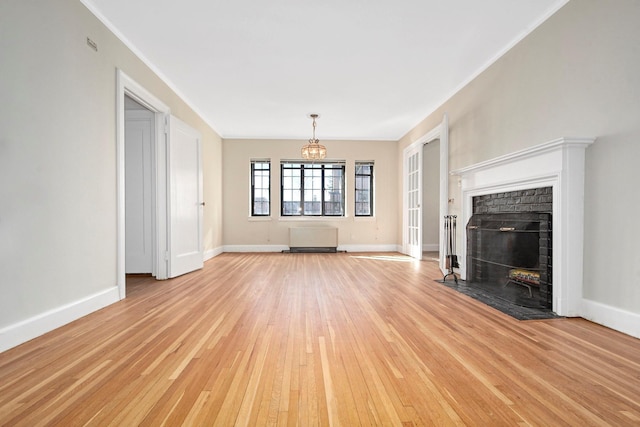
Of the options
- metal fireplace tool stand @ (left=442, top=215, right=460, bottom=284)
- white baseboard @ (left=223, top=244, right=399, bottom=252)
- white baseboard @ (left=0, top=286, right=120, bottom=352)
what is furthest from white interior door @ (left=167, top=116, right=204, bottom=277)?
metal fireplace tool stand @ (left=442, top=215, right=460, bottom=284)

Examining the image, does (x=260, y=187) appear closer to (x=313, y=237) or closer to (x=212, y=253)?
(x=313, y=237)

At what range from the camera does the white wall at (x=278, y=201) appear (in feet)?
26.3

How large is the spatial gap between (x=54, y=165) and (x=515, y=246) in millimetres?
4093

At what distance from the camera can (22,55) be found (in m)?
2.27

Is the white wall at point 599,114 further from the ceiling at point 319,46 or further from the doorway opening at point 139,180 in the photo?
the doorway opening at point 139,180

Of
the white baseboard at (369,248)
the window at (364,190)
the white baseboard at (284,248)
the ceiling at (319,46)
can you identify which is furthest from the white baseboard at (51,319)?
the window at (364,190)

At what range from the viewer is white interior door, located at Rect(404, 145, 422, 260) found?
6.54 m

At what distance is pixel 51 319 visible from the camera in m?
2.46

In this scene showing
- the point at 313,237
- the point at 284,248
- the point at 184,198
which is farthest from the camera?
the point at 284,248

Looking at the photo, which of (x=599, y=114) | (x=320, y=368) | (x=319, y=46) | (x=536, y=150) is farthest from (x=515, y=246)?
(x=319, y=46)

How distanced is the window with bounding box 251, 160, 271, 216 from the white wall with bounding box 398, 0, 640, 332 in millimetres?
5785

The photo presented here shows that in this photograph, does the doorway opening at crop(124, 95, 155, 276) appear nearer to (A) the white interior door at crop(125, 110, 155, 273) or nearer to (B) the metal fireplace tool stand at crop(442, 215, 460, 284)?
(A) the white interior door at crop(125, 110, 155, 273)

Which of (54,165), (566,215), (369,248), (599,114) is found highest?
(599,114)

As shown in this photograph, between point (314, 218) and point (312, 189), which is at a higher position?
point (312, 189)
